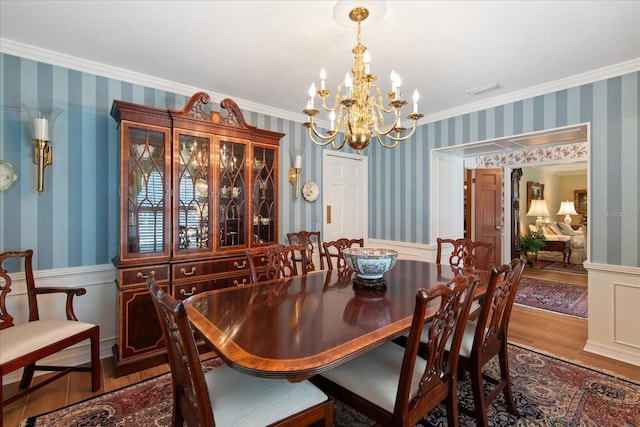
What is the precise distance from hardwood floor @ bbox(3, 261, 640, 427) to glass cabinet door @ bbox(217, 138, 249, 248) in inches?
48.4

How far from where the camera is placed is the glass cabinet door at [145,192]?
2.39m

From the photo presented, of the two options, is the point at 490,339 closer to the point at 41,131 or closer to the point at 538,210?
the point at 41,131

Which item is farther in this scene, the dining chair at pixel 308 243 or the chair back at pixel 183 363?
the dining chair at pixel 308 243

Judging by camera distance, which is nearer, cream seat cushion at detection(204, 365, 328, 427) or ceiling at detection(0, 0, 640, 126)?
cream seat cushion at detection(204, 365, 328, 427)

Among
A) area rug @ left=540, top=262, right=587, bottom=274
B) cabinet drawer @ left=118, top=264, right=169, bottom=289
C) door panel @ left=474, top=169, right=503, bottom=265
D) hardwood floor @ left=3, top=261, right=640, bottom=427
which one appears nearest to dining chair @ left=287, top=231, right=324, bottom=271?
cabinet drawer @ left=118, top=264, right=169, bottom=289

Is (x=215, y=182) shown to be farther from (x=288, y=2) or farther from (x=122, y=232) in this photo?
(x=288, y=2)

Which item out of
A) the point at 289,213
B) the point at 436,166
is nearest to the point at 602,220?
the point at 436,166

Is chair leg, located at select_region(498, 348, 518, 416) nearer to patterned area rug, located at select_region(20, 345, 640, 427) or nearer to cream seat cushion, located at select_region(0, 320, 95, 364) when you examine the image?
patterned area rug, located at select_region(20, 345, 640, 427)

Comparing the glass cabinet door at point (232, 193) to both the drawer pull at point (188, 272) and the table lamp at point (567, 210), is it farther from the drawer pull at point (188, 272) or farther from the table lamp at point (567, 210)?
the table lamp at point (567, 210)

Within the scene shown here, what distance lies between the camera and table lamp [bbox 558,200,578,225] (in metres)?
8.39

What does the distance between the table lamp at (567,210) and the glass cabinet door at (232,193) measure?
927cm

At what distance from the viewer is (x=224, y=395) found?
1.26 m

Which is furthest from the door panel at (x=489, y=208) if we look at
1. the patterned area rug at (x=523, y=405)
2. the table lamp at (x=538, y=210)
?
the patterned area rug at (x=523, y=405)

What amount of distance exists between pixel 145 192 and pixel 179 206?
11.1 inches
